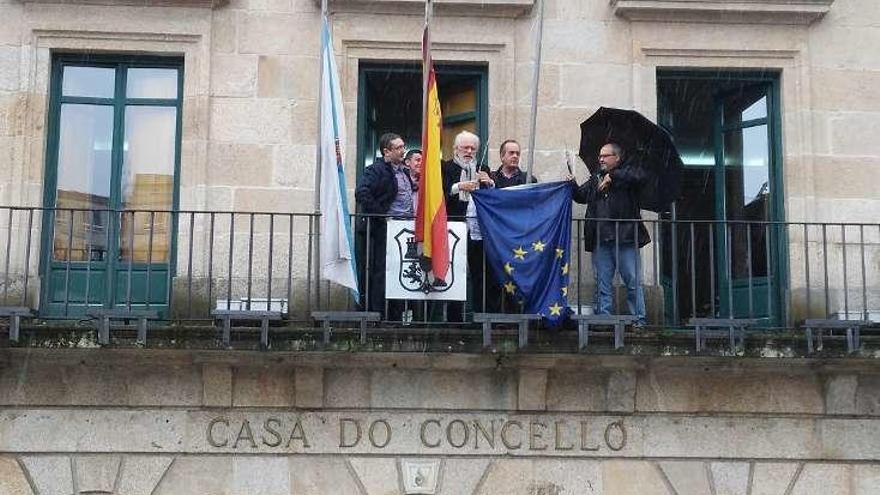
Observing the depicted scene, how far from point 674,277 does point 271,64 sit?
13.7 ft

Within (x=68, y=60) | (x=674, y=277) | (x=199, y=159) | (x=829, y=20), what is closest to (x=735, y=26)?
(x=829, y=20)

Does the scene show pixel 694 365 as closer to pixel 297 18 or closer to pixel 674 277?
pixel 674 277

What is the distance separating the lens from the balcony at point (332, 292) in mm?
12266

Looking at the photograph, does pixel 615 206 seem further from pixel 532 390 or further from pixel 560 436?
pixel 560 436

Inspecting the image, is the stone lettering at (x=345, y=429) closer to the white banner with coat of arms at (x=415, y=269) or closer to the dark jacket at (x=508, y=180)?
the white banner with coat of arms at (x=415, y=269)

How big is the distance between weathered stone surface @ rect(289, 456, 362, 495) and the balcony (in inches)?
41.1

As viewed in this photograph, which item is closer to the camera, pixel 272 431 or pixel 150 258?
pixel 272 431

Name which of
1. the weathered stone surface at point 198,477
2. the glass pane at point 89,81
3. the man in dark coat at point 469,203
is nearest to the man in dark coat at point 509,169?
the man in dark coat at point 469,203

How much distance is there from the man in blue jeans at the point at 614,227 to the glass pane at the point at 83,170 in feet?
14.4

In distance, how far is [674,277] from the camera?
1305cm

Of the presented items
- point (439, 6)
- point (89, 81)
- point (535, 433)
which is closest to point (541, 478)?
point (535, 433)

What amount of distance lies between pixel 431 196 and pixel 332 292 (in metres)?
1.54

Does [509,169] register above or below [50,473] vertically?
above

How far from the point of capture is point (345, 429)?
1269 cm
